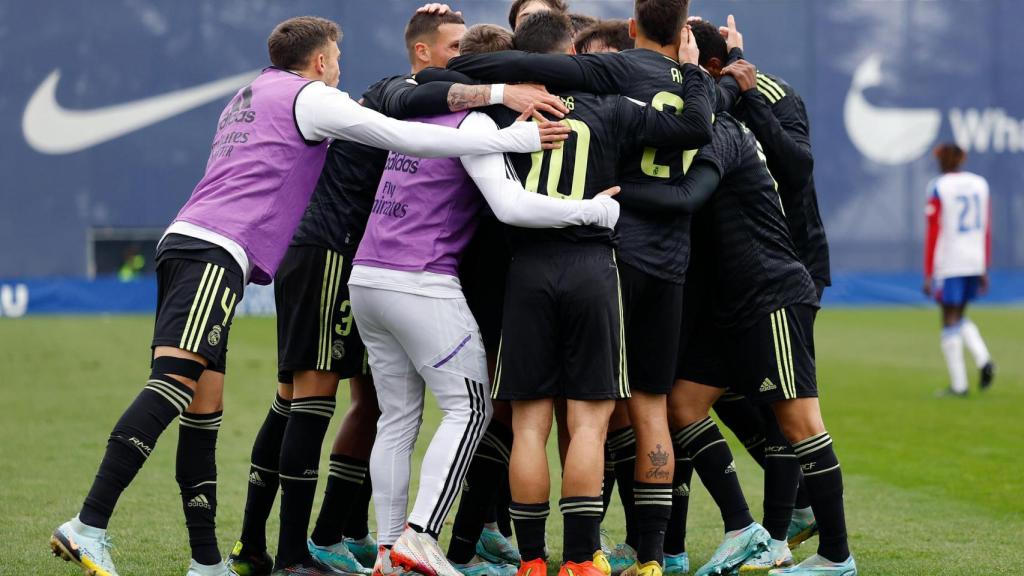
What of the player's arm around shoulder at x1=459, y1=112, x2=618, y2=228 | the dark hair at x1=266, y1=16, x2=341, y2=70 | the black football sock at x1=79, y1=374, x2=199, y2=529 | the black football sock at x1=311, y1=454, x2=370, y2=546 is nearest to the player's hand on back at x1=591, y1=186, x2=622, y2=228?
the player's arm around shoulder at x1=459, y1=112, x2=618, y2=228

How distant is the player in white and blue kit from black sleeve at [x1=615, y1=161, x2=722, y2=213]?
8.11 meters

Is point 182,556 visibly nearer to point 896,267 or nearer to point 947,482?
point 947,482

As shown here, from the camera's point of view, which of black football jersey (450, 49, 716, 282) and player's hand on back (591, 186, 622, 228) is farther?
black football jersey (450, 49, 716, 282)

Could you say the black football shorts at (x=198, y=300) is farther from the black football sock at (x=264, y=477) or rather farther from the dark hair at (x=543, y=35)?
the dark hair at (x=543, y=35)

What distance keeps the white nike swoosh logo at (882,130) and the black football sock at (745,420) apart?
94.7ft

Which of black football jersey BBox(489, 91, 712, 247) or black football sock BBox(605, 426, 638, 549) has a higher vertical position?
black football jersey BBox(489, 91, 712, 247)

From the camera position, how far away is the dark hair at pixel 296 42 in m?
4.96

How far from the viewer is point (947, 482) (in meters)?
7.45

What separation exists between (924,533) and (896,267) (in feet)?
90.9

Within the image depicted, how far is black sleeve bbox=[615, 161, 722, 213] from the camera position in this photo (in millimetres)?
4844

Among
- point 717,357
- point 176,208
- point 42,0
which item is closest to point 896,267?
point 176,208

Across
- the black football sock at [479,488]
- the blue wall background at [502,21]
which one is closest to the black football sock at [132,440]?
the black football sock at [479,488]

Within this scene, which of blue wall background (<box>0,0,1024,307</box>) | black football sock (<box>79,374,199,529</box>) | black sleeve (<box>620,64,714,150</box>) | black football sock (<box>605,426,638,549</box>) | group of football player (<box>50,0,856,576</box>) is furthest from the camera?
blue wall background (<box>0,0,1024,307</box>)

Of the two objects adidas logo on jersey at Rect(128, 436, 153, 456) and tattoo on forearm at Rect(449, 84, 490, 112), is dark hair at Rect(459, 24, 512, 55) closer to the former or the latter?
tattoo on forearm at Rect(449, 84, 490, 112)
